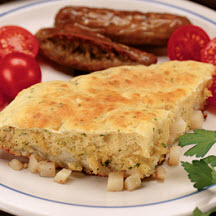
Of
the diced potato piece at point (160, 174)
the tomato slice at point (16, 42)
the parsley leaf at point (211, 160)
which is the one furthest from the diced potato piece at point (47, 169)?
the tomato slice at point (16, 42)

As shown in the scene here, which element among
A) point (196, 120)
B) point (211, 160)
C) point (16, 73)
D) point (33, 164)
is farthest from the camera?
point (16, 73)

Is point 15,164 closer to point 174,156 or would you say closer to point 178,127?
point 174,156

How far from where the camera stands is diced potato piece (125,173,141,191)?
363 cm

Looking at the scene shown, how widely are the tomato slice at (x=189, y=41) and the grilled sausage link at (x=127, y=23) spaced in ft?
0.91

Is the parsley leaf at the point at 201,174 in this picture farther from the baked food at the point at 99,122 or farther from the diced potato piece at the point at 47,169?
the diced potato piece at the point at 47,169

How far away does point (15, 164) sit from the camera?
3.92 m

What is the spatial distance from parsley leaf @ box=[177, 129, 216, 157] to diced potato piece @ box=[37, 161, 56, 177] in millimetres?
1273

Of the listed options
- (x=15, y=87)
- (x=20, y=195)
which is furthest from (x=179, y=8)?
(x=20, y=195)

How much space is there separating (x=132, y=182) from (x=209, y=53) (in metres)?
2.53

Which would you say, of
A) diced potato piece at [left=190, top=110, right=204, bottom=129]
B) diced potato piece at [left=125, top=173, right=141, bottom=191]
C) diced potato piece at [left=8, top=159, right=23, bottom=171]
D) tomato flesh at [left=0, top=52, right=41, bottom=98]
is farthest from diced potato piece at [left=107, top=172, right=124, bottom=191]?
tomato flesh at [left=0, top=52, right=41, bottom=98]

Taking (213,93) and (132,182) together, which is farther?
(213,93)

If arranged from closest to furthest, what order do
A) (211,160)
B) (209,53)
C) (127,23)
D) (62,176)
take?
1. (211,160)
2. (62,176)
3. (209,53)
4. (127,23)

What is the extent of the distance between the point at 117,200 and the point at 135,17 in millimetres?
3433

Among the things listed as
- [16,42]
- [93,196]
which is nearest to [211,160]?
[93,196]
